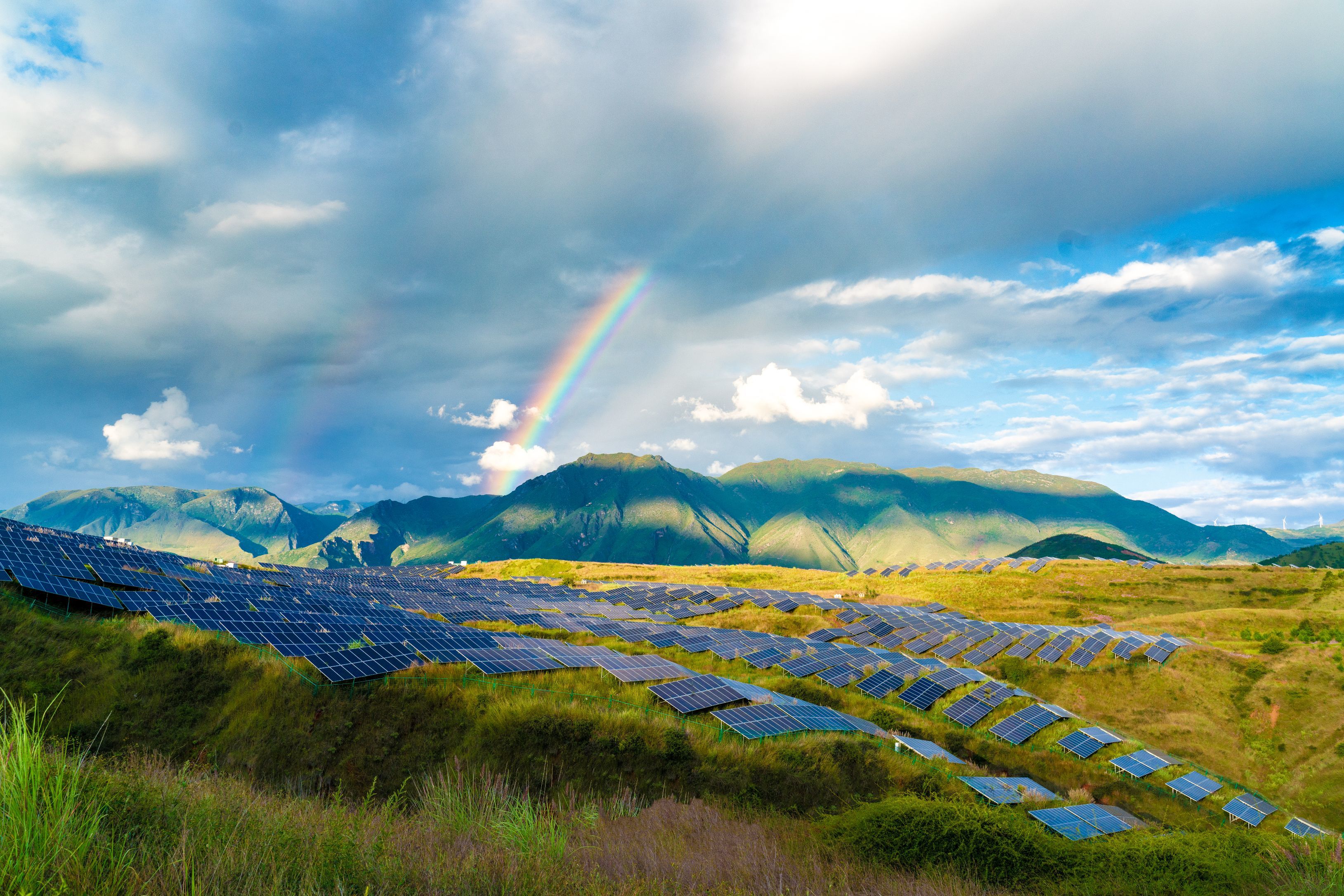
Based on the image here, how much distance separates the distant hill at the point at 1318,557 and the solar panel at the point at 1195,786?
173798mm

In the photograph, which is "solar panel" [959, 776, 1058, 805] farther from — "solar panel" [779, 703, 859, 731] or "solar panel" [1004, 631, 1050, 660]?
"solar panel" [1004, 631, 1050, 660]

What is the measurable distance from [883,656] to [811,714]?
23.7m

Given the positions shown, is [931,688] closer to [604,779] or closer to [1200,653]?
[604,779]

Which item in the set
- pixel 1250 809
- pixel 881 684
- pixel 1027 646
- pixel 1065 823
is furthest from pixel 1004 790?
pixel 1027 646

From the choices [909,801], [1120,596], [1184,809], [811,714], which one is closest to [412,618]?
[811,714]

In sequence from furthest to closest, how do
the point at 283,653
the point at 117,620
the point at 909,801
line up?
the point at 117,620, the point at 283,653, the point at 909,801

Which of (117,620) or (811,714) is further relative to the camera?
(117,620)

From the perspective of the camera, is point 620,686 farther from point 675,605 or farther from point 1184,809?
point 675,605

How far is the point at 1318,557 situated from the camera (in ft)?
549

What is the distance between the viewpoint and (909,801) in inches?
582

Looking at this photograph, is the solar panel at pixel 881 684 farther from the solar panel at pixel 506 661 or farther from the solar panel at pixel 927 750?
the solar panel at pixel 506 661

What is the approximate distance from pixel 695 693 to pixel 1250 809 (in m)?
30.9

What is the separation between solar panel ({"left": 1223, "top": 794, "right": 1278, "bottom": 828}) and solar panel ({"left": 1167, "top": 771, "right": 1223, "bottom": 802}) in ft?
3.26

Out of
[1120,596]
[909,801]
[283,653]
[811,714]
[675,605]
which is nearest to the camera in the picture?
[909,801]
